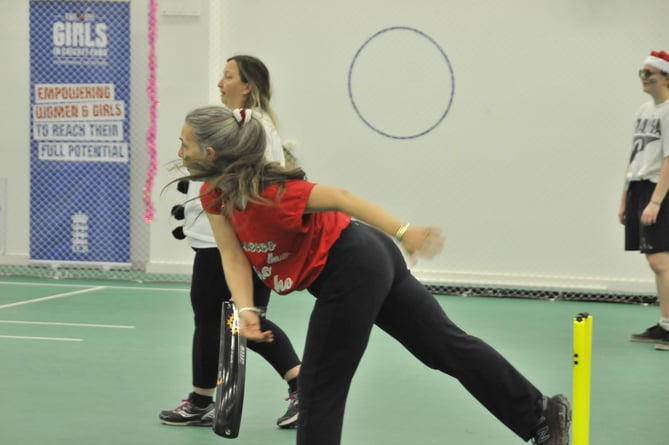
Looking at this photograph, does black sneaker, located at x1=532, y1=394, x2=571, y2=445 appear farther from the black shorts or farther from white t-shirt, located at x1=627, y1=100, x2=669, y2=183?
white t-shirt, located at x1=627, y1=100, x2=669, y2=183

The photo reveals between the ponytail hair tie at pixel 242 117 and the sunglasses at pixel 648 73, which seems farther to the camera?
the sunglasses at pixel 648 73

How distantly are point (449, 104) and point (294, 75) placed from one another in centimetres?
141

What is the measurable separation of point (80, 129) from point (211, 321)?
5.87 metres

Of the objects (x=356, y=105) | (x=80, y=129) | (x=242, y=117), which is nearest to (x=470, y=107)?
(x=356, y=105)

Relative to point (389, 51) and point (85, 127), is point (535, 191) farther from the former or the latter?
point (85, 127)

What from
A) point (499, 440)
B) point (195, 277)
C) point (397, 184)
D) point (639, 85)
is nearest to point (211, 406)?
point (195, 277)

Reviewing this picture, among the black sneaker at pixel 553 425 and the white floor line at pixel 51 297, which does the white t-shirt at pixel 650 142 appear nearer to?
the black sneaker at pixel 553 425

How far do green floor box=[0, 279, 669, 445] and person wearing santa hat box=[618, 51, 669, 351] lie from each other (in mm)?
547

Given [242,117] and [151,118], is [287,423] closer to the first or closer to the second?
[242,117]

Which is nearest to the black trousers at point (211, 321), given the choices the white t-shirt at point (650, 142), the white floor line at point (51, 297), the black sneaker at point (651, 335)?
the white t-shirt at point (650, 142)

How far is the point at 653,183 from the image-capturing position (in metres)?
6.56

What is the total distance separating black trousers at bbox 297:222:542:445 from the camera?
3.18m

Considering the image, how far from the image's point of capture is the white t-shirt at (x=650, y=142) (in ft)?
21.2

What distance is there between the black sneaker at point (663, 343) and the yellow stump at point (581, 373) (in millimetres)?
3114
